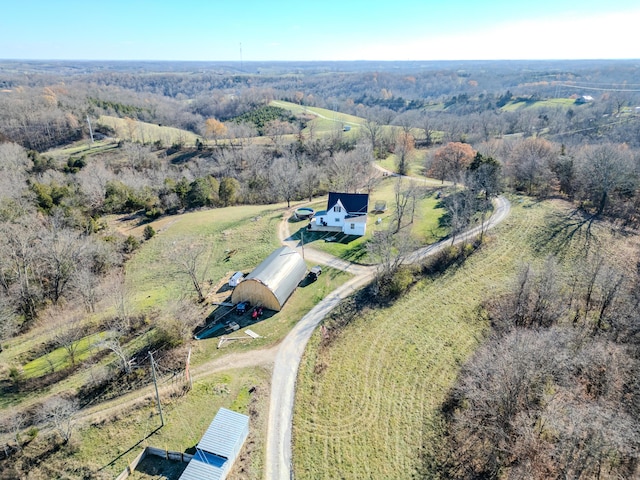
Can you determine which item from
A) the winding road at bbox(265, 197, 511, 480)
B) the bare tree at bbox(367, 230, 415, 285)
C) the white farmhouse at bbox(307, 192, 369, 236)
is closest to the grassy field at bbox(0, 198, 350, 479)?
the winding road at bbox(265, 197, 511, 480)

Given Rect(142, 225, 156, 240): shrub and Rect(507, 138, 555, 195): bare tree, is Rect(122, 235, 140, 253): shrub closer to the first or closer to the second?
Rect(142, 225, 156, 240): shrub

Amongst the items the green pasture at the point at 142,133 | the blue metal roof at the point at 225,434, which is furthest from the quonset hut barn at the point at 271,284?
the green pasture at the point at 142,133

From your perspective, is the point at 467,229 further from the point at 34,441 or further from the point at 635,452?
the point at 34,441

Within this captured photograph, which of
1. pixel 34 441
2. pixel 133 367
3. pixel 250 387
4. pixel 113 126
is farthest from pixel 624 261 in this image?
pixel 113 126

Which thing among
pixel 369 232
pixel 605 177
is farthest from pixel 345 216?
pixel 605 177

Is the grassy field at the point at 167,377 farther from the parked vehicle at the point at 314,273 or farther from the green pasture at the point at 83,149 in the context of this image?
the green pasture at the point at 83,149

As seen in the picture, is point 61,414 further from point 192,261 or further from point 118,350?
point 192,261
